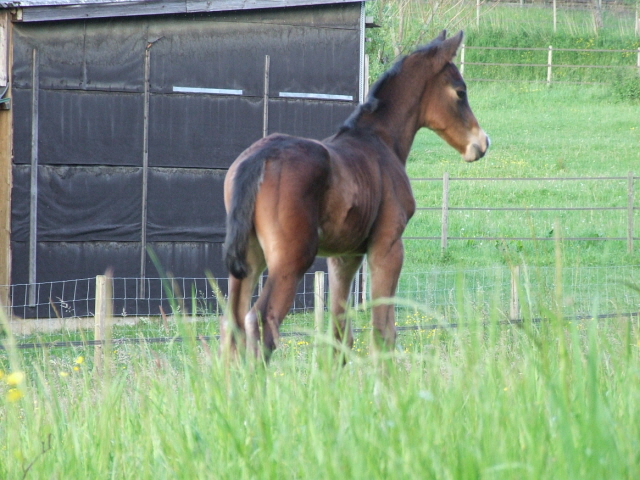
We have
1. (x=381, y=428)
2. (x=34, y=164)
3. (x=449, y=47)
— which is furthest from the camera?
(x=34, y=164)

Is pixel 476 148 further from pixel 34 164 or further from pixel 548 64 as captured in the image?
pixel 548 64

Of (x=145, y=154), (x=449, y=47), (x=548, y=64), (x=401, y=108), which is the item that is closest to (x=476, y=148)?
(x=401, y=108)

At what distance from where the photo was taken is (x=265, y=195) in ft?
13.5

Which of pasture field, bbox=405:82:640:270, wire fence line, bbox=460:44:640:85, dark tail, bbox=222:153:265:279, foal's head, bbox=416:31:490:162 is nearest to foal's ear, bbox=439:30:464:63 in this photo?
foal's head, bbox=416:31:490:162

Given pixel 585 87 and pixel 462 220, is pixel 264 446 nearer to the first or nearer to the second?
pixel 462 220

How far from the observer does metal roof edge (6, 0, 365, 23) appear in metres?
10.0

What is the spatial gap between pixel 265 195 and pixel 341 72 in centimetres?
763

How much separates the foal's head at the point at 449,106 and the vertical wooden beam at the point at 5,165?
21.7ft

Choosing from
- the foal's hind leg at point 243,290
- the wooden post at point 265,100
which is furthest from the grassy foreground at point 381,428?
the wooden post at point 265,100

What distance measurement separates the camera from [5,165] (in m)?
10.2

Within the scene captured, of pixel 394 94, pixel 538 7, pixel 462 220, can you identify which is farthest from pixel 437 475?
pixel 538 7

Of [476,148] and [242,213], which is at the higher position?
[476,148]

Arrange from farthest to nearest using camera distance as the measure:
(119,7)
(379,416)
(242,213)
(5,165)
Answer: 1. (119,7)
2. (5,165)
3. (242,213)
4. (379,416)

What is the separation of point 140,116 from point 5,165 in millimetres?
1798
